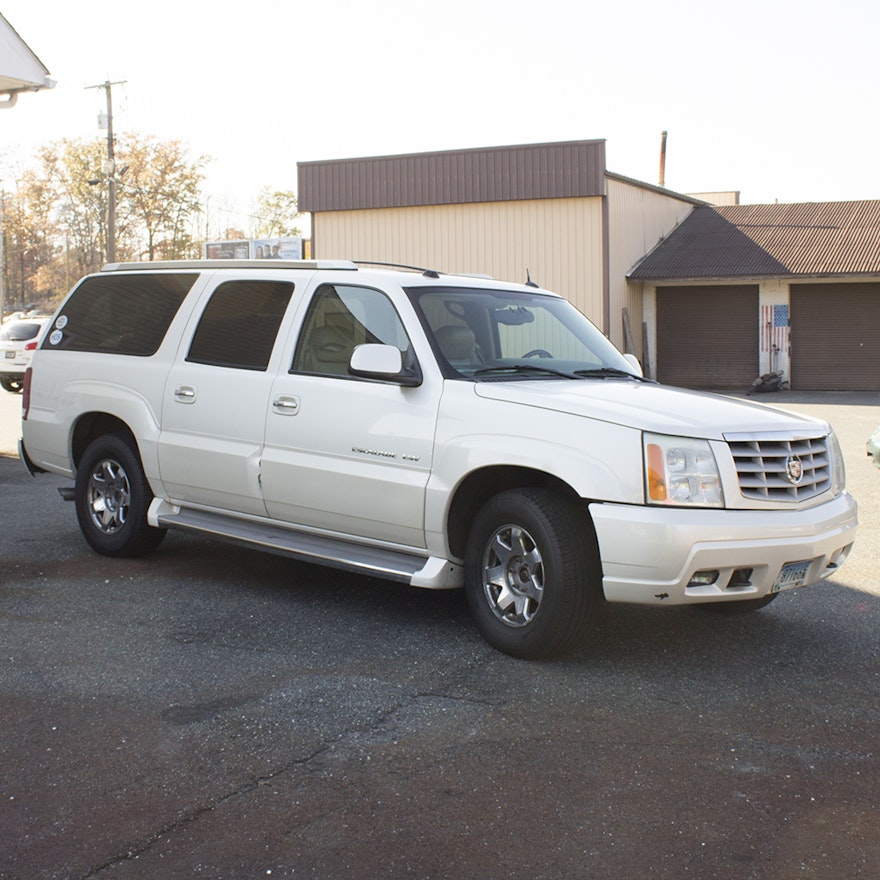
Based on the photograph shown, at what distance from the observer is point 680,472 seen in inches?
197

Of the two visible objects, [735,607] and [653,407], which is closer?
[653,407]

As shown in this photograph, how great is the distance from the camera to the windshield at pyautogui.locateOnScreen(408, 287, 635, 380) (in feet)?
19.7

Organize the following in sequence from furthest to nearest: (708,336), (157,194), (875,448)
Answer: (157,194), (708,336), (875,448)

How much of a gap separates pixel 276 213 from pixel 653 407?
76632 millimetres

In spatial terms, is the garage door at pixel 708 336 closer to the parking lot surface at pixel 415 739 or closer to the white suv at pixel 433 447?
the white suv at pixel 433 447

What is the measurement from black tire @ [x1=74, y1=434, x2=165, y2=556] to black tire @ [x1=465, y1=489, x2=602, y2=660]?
2702mm

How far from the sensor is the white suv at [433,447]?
5.04 m

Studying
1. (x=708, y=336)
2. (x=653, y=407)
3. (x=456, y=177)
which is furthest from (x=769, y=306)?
(x=653, y=407)

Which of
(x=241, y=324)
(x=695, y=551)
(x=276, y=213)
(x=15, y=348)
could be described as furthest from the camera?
(x=276, y=213)

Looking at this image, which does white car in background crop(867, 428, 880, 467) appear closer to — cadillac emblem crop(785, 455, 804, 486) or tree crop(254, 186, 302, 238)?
cadillac emblem crop(785, 455, 804, 486)

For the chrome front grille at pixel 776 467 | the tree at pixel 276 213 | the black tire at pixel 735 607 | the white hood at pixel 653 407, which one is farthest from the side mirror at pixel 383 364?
the tree at pixel 276 213

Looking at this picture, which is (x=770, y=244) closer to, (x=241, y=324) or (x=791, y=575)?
(x=241, y=324)

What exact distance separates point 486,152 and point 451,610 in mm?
25125

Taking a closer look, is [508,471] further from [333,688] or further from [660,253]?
[660,253]
